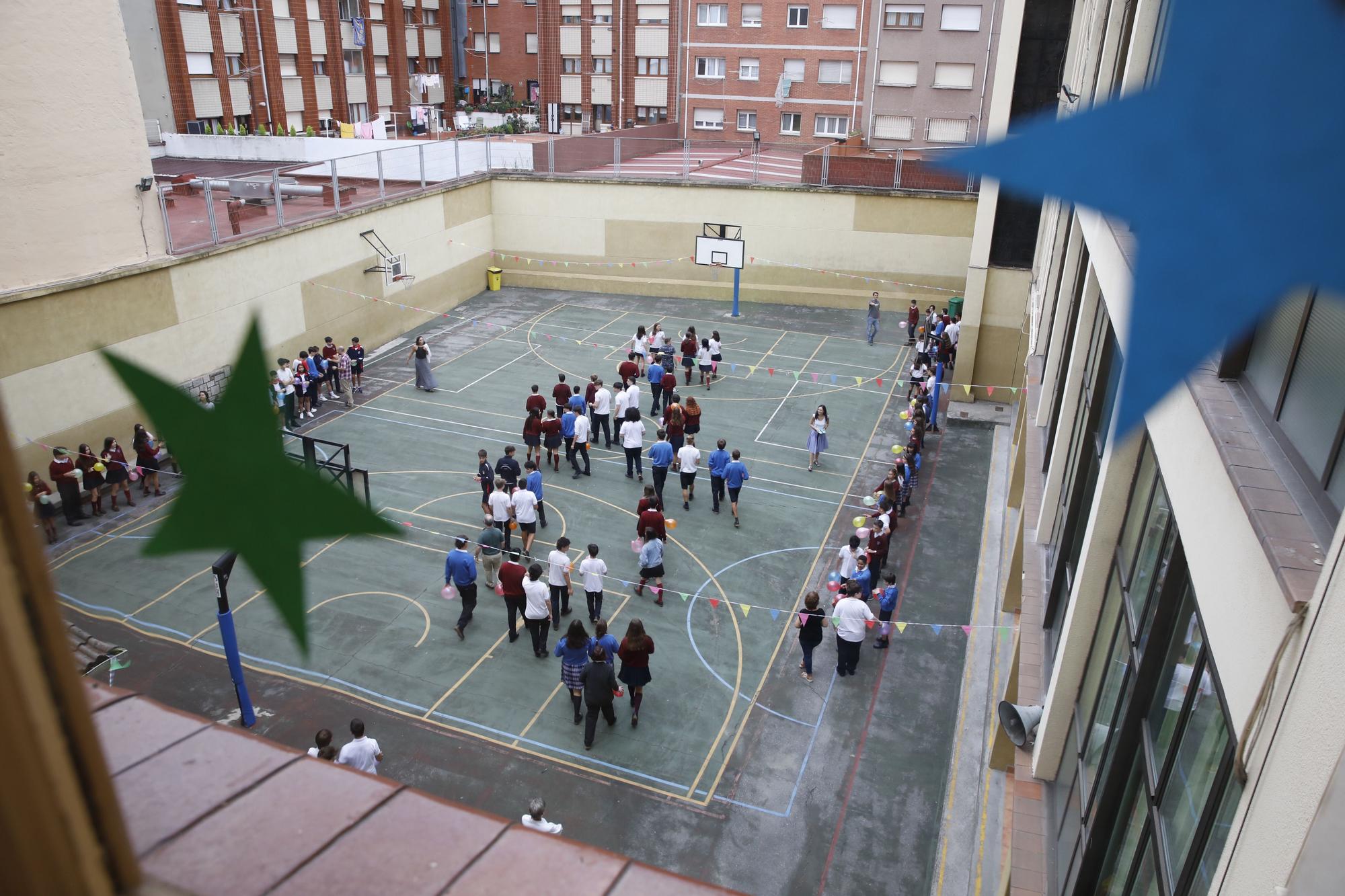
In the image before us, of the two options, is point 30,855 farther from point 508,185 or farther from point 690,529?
point 508,185

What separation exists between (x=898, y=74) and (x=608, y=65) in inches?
668

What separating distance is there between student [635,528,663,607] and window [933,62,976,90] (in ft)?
114

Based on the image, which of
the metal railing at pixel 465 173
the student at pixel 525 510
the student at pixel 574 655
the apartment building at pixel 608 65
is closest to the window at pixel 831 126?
the metal railing at pixel 465 173

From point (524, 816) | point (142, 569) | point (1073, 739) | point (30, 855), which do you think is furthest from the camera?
point (142, 569)

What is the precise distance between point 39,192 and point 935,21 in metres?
37.1

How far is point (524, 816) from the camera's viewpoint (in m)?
9.62

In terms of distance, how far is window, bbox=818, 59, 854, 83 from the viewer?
44.6m

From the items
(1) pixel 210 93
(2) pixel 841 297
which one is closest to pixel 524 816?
(2) pixel 841 297

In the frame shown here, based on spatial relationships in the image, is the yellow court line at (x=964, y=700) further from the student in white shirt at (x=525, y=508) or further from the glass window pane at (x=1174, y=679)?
the student in white shirt at (x=525, y=508)

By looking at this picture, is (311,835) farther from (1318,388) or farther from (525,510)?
(525,510)

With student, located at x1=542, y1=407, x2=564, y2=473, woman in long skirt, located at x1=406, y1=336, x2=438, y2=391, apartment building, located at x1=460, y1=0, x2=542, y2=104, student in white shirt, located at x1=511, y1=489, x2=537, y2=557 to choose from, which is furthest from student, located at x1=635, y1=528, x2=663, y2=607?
apartment building, located at x1=460, y1=0, x2=542, y2=104

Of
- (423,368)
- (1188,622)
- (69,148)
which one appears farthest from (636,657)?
(69,148)

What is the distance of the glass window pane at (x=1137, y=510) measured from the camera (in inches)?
277

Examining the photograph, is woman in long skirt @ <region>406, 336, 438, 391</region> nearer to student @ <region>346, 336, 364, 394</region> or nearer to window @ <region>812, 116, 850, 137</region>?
student @ <region>346, 336, 364, 394</region>
